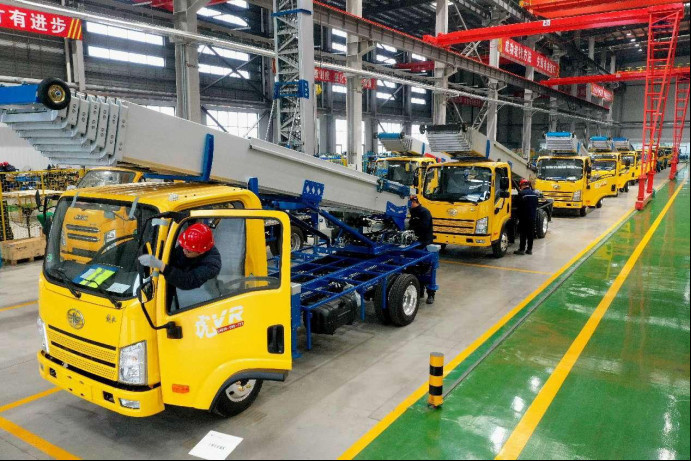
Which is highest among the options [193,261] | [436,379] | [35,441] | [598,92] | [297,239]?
[598,92]

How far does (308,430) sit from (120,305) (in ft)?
6.33

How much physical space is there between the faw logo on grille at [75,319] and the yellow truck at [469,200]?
788 centimetres

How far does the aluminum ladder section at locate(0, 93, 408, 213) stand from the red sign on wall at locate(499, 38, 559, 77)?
Result: 18.7 m

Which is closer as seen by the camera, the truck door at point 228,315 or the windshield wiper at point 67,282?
the truck door at point 228,315

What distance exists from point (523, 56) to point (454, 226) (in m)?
17.0

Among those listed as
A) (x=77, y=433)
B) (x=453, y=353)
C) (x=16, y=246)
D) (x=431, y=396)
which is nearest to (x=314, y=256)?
(x=453, y=353)

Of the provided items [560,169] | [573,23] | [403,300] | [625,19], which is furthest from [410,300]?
[625,19]

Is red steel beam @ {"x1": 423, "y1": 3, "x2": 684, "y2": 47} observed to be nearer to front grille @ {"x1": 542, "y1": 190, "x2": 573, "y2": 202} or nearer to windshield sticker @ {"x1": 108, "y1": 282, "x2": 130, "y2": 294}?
front grille @ {"x1": 542, "y1": 190, "x2": 573, "y2": 202}

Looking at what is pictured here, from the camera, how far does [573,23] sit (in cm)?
1734

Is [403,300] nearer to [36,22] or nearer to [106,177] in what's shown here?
[106,177]

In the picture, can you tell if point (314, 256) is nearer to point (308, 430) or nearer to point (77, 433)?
point (308, 430)

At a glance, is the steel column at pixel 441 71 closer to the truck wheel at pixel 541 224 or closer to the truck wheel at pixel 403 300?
the truck wheel at pixel 541 224

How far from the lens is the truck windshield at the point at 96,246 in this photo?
400cm

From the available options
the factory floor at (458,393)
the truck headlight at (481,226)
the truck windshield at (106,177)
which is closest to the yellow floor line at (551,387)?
the factory floor at (458,393)
